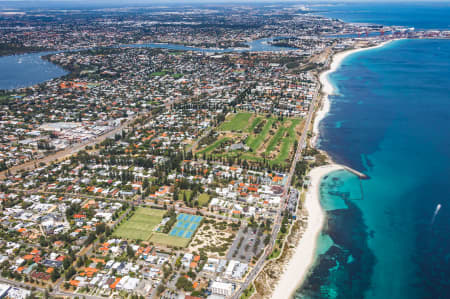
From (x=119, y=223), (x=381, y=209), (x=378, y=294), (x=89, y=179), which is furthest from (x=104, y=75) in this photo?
(x=378, y=294)

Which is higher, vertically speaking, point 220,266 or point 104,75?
point 104,75

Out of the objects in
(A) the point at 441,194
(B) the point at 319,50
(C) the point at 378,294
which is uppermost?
(B) the point at 319,50

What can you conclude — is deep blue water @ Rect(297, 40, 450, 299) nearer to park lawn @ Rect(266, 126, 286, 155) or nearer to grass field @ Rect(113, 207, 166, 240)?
park lawn @ Rect(266, 126, 286, 155)

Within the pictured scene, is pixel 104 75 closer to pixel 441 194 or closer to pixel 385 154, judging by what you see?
pixel 385 154

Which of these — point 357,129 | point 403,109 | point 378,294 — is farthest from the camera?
point 403,109

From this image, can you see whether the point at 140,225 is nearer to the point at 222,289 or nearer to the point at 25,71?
the point at 222,289

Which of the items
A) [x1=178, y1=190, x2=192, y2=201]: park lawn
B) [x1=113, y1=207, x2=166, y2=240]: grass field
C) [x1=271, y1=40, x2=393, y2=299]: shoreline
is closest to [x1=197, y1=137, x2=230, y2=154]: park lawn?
[x1=178, y1=190, x2=192, y2=201]: park lawn
